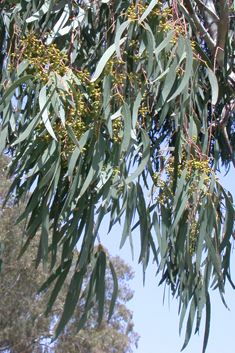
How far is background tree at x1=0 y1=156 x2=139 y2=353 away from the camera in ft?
A: 26.2

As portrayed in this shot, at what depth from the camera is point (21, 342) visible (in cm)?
888

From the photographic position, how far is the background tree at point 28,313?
7.99 metres

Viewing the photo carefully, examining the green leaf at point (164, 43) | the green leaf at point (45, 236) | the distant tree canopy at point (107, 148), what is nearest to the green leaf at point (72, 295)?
the distant tree canopy at point (107, 148)

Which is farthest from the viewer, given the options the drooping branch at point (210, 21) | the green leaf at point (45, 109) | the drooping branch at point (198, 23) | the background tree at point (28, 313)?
the background tree at point (28, 313)

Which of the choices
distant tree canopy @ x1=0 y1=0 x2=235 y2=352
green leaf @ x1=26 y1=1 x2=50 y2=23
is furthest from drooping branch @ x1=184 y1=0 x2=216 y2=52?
green leaf @ x1=26 y1=1 x2=50 y2=23

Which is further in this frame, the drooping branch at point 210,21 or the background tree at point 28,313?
the background tree at point 28,313

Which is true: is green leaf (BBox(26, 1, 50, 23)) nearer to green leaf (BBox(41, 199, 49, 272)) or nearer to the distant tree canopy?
the distant tree canopy

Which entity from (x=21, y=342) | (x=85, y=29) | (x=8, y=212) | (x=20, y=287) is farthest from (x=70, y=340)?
(x=85, y=29)

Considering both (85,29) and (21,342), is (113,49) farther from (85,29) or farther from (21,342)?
(21,342)

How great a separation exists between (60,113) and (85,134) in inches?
3.1

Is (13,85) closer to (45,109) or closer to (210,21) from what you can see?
(45,109)

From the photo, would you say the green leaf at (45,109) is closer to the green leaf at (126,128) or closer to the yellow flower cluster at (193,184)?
the green leaf at (126,128)

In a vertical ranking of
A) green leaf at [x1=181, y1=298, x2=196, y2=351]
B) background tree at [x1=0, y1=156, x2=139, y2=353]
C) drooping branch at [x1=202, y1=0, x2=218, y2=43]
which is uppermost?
background tree at [x1=0, y1=156, x2=139, y2=353]

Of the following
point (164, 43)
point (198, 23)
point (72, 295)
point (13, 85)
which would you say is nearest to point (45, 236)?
point (72, 295)
